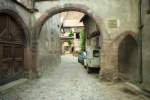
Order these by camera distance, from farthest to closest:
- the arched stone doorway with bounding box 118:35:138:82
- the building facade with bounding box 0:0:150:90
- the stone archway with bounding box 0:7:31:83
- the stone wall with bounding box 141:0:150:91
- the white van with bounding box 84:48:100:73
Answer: the white van with bounding box 84:48:100:73
the arched stone doorway with bounding box 118:35:138:82
the building facade with bounding box 0:0:150:90
the stone archway with bounding box 0:7:31:83
the stone wall with bounding box 141:0:150:91

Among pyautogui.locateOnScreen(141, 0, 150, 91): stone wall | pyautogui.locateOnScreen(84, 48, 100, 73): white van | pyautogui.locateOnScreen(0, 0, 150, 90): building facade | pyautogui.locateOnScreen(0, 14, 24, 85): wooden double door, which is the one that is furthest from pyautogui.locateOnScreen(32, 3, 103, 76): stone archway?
pyautogui.locateOnScreen(84, 48, 100, 73): white van

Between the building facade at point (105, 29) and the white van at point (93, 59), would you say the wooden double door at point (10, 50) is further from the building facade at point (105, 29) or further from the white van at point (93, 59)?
the white van at point (93, 59)

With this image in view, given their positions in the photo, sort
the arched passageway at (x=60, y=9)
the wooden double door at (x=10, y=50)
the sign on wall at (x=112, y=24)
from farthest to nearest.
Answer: the arched passageway at (x=60, y=9), the sign on wall at (x=112, y=24), the wooden double door at (x=10, y=50)

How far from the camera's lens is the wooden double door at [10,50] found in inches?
385

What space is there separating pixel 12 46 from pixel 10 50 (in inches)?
10.7

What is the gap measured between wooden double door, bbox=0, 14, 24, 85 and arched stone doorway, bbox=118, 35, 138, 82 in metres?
4.85

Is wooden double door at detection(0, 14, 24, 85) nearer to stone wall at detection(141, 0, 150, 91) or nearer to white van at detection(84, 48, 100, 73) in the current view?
white van at detection(84, 48, 100, 73)

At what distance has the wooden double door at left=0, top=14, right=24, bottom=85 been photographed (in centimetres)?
978

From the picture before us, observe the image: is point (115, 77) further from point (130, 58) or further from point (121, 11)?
point (121, 11)

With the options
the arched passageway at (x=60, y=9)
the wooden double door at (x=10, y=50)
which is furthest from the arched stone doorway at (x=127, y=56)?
the wooden double door at (x=10, y=50)

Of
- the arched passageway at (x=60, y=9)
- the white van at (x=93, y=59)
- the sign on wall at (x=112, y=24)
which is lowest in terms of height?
the white van at (x=93, y=59)

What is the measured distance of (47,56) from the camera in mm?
16078

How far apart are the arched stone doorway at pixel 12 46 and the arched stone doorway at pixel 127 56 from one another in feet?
15.6

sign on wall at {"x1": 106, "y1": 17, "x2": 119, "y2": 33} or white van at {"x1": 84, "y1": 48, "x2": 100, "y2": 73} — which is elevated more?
sign on wall at {"x1": 106, "y1": 17, "x2": 119, "y2": 33}
